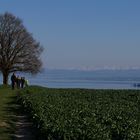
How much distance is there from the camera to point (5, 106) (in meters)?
37.2

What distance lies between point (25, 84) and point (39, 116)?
41.6m

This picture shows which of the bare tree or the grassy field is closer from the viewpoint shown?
the grassy field

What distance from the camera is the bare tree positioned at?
280 ft

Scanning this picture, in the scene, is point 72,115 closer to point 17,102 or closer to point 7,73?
point 17,102

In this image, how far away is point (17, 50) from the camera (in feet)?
281

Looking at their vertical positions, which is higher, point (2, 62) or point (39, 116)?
point (2, 62)

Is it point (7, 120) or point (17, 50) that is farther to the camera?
point (17, 50)

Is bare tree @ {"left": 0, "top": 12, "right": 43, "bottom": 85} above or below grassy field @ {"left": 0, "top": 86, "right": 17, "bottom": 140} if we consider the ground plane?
above

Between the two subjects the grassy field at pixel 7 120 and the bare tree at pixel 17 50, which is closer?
the grassy field at pixel 7 120

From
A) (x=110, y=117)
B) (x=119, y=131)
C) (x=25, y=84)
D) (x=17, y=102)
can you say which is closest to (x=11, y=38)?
(x=25, y=84)

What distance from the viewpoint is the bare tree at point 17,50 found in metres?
85.2

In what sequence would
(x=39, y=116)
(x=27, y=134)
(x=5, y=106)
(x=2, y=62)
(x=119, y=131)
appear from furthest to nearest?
1. (x=2, y=62)
2. (x=5, y=106)
3. (x=39, y=116)
4. (x=27, y=134)
5. (x=119, y=131)

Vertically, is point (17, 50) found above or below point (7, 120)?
above

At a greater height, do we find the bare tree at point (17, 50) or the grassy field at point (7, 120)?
the bare tree at point (17, 50)
